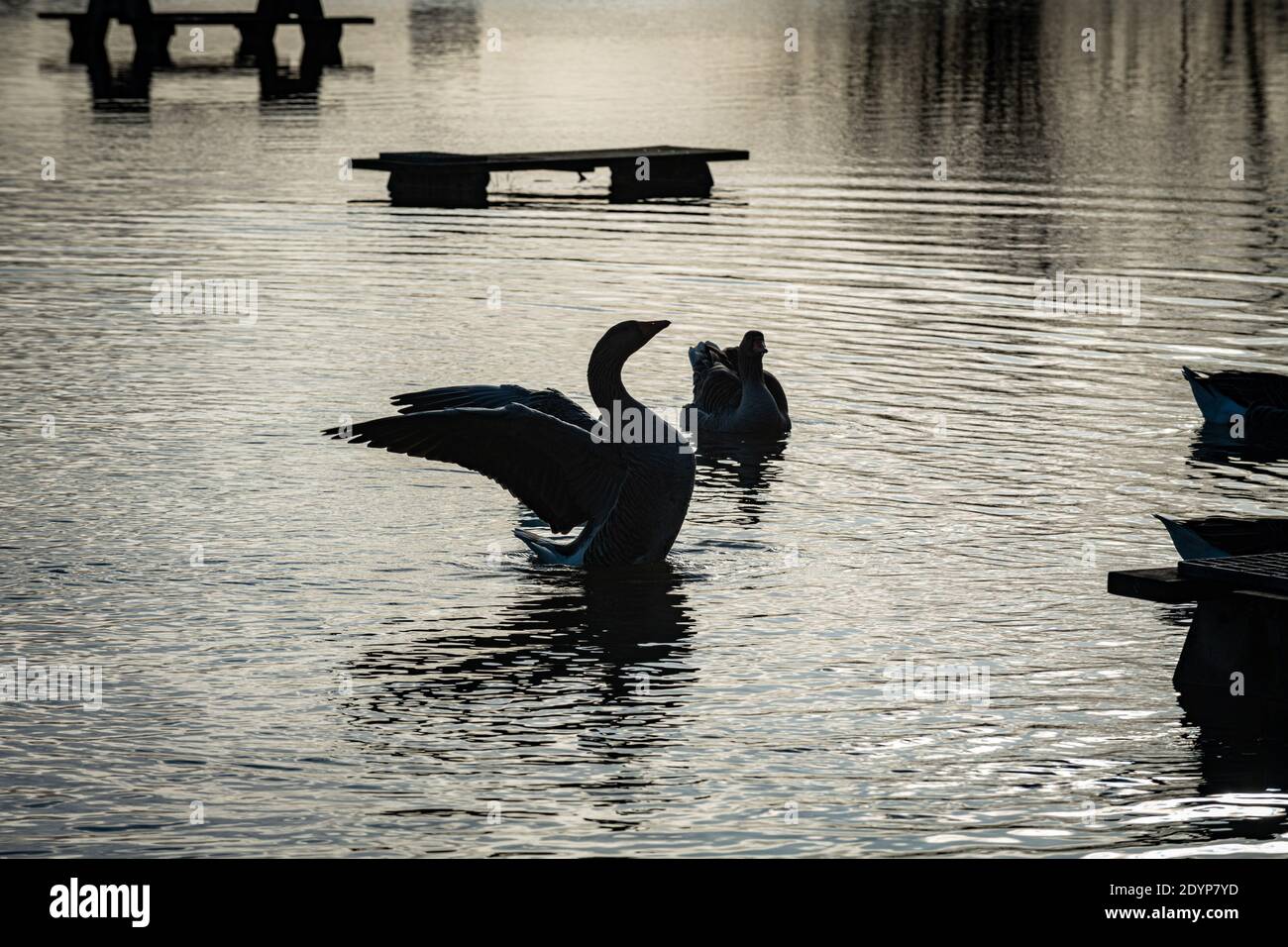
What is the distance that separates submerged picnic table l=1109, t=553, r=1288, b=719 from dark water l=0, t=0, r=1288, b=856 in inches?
12.5

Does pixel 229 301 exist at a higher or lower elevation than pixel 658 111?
lower

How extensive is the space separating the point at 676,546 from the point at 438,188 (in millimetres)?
21042

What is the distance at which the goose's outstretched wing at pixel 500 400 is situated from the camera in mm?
13797

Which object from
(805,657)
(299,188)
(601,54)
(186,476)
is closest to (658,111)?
(299,188)

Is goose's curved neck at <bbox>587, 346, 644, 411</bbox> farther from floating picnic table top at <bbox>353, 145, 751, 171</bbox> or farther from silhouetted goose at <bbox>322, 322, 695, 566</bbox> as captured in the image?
floating picnic table top at <bbox>353, 145, 751, 171</bbox>

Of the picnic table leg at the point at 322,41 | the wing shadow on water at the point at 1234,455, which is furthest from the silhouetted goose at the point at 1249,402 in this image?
the picnic table leg at the point at 322,41

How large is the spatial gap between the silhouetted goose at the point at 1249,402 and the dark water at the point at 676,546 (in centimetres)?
57

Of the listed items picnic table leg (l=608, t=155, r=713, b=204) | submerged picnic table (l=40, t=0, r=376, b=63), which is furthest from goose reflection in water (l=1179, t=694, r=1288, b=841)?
submerged picnic table (l=40, t=0, r=376, b=63)

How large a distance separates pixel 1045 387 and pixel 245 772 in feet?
37.6

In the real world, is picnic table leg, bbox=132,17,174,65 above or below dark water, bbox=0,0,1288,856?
above

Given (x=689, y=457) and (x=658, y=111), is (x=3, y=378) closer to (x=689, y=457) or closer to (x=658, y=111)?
(x=689, y=457)

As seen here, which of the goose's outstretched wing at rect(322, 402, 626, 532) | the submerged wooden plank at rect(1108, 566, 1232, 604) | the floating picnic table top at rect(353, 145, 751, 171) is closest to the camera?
the submerged wooden plank at rect(1108, 566, 1232, 604)

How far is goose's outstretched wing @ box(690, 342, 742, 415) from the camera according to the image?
18.4 metres

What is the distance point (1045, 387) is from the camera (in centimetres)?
1973
